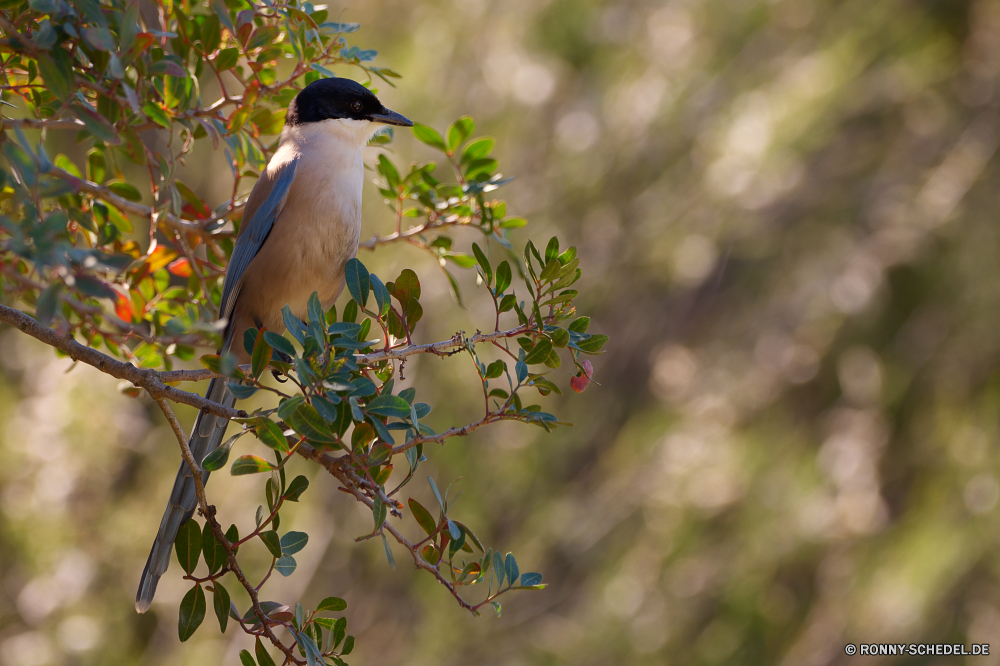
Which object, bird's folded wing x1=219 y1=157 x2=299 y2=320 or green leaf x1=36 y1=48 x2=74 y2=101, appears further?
bird's folded wing x1=219 y1=157 x2=299 y2=320

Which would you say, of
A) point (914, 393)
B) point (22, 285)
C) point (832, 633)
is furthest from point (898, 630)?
point (22, 285)

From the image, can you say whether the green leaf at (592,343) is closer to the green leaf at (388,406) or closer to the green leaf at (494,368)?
the green leaf at (494,368)

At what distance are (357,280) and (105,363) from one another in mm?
506

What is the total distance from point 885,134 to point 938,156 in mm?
522

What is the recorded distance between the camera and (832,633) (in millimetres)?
4555

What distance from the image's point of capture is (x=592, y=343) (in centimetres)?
148

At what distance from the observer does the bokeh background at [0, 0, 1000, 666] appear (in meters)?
4.18

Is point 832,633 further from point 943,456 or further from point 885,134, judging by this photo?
point 885,134

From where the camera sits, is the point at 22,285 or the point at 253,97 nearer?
the point at 22,285

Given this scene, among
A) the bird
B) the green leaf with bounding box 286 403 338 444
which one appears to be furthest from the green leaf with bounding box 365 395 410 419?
the bird

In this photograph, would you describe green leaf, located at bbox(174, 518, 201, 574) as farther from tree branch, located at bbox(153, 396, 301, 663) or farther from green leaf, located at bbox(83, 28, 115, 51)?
green leaf, located at bbox(83, 28, 115, 51)

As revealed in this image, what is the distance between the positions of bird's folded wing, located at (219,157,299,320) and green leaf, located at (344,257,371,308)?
69 cm

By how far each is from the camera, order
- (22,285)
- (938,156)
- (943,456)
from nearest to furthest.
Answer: (22,285) < (943,456) < (938,156)

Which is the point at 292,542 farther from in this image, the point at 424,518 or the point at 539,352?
the point at 539,352
